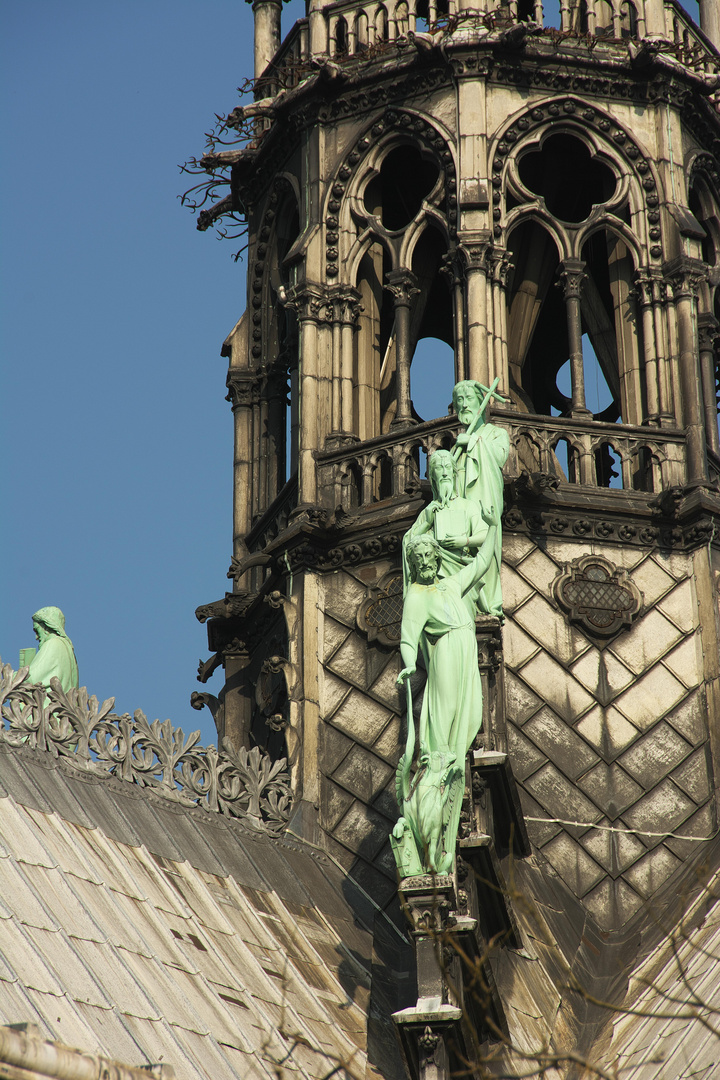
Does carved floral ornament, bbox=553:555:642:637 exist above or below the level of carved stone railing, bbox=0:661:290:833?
above

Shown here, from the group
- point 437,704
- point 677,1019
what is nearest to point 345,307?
point 437,704

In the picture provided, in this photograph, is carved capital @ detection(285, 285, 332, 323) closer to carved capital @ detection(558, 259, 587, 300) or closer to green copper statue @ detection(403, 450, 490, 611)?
carved capital @ detection(558, 259, 587, 300)

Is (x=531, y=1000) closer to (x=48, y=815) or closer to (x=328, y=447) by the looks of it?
(x=48, y=815)

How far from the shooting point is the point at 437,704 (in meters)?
27.3

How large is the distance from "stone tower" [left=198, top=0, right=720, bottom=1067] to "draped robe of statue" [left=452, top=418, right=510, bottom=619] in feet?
2.36

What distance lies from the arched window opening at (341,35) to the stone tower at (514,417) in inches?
1.9

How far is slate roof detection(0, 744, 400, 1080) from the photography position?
80.4 ft

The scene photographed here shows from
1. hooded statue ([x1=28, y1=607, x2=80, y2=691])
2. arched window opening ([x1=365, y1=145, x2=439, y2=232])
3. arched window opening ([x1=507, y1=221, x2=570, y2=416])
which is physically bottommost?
hooded statue ([x1=28, y1=607, x2=80, y2=691])

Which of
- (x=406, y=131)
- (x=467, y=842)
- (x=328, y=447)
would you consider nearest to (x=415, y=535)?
(x=467, y=842)

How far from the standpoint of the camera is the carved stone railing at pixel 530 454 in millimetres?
33625

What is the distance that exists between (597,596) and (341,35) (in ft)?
29.0

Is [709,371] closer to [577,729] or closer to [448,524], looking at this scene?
[577,729]

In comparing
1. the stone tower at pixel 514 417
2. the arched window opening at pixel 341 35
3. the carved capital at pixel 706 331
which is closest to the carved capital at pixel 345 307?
the stone tower at pixel 514 417

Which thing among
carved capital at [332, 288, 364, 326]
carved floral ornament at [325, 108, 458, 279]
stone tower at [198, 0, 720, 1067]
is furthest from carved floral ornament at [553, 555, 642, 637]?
carved floral ornament at [325, 108, 458, 279]
